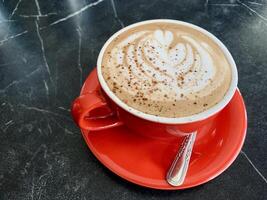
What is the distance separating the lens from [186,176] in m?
0.55

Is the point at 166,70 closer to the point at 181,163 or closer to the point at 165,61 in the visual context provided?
the point at 165,61

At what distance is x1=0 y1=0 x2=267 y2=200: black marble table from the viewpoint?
584 mm

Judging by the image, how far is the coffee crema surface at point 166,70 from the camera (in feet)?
1.84

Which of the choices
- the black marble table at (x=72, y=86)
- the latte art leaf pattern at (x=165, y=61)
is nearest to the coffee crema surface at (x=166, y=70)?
the latte art leaf pattern at (x=165, y=61)

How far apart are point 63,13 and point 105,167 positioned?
1.49 feet

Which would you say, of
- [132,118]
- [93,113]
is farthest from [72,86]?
[132,118]

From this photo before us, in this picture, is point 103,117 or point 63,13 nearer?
point 103,117

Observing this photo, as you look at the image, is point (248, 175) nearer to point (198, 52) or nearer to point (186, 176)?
point (186, 176)

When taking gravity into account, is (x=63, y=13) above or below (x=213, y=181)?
above

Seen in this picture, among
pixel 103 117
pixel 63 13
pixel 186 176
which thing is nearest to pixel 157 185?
pixel 186 176

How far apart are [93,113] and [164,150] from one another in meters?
0.15

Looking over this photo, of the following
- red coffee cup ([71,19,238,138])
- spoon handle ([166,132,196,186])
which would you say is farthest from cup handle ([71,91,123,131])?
spoon handle ([166,132,196,186])

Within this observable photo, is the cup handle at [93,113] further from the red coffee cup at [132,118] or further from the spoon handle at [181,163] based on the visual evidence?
the spoon handle at [181,163]

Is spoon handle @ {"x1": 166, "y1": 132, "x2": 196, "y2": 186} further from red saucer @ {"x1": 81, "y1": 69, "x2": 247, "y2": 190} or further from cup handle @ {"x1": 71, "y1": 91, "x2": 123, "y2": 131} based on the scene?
cup handle @ {"x1": 71, "y1": 91, "x2": 123, "y2": 131}
